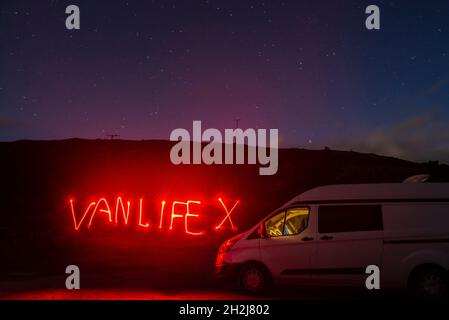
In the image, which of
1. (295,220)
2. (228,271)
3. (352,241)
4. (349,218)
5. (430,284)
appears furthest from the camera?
(295,220)

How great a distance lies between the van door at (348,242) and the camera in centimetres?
1186

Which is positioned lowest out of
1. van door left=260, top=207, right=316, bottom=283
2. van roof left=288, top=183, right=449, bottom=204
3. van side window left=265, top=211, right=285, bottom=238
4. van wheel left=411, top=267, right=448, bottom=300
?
van wheel left=411, top=267, right=448, bottom=300

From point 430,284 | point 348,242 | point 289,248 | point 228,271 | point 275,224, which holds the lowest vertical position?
point 430,284

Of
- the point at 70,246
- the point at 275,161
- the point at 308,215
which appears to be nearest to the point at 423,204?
the point at 308,215

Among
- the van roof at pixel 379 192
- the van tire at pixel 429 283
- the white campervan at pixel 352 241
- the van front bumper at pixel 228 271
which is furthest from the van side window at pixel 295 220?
the van tire at pixel 429 283

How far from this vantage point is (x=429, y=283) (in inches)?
449

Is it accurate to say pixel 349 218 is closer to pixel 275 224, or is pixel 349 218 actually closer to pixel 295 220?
pixel 295 220

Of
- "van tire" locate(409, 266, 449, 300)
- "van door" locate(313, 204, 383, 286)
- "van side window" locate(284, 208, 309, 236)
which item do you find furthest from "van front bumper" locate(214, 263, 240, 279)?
"van tire" locate(409, 266, 449, 300)

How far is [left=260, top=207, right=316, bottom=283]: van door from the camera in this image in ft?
39.9

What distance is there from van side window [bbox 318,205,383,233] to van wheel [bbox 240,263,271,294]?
1542mm

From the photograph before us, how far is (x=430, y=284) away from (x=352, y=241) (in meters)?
1.73

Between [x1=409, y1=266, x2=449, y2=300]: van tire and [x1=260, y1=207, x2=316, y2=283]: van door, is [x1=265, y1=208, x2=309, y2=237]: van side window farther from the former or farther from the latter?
[x1=409, y1=266, x2=449, y2=300]: van tire

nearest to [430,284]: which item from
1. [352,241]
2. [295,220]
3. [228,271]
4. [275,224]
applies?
[352,241]

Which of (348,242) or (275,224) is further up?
(275,224)
